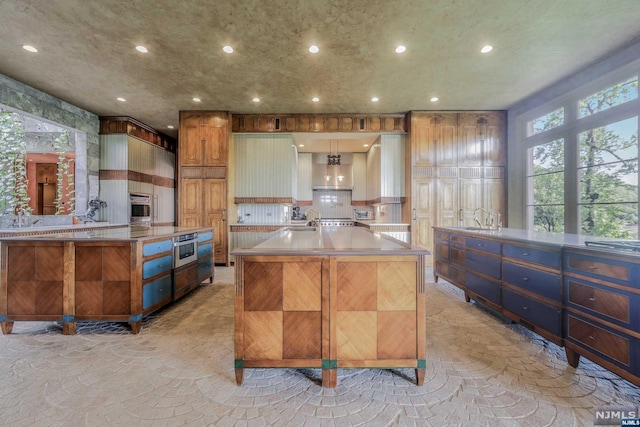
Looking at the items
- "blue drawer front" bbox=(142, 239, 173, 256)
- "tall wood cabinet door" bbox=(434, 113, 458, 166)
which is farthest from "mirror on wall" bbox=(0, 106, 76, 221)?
"tall wood cabinet door" bbox=(434, 113, 458, 166)

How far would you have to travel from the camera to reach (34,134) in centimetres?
605

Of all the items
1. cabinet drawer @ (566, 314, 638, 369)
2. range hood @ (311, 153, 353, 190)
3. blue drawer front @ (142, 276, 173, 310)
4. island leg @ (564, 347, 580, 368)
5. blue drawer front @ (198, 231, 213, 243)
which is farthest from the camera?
range hood @ (311, 153, 353, 190)

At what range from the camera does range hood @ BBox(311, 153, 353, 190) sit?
8172mm

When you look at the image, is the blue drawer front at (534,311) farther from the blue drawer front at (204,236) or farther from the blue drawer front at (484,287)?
the blue drawer front at (204,236)

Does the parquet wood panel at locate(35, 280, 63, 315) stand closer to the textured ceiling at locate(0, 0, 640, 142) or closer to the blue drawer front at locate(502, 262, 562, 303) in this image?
the textured ceiling at locate(0, 0, 640, 142)

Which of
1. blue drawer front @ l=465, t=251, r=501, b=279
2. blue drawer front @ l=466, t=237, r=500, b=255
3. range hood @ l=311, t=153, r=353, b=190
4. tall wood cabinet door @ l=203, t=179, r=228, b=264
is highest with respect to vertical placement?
range hood @ l=311, t=153, r=353, b=190

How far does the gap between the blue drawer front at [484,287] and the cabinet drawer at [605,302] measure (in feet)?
2.81

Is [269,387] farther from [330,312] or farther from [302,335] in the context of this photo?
[330,312]

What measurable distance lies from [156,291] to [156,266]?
0.27 m

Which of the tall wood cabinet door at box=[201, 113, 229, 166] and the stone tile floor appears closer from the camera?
the stone tile floor

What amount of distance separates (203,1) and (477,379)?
168 inches

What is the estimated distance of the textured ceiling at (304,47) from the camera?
294 centimetres

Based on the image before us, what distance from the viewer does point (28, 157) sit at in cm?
821

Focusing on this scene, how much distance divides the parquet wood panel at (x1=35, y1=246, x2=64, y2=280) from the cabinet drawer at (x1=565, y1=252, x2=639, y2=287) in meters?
4.45
